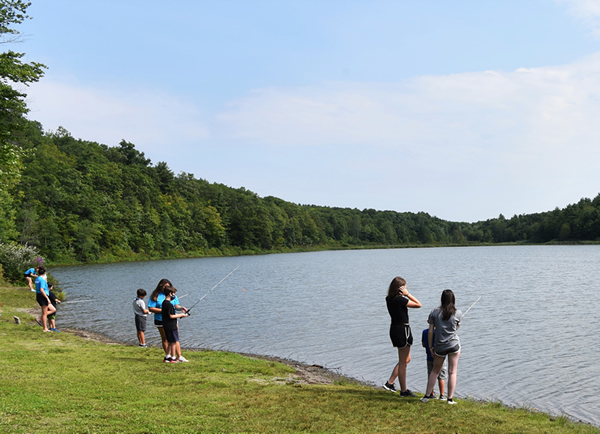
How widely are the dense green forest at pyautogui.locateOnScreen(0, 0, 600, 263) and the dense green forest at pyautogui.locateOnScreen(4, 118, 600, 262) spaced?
8.6 inches

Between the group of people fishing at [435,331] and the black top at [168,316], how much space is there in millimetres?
5349

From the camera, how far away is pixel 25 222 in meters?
60.1

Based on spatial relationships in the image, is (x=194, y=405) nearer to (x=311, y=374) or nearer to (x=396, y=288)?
(x=396, y=288)

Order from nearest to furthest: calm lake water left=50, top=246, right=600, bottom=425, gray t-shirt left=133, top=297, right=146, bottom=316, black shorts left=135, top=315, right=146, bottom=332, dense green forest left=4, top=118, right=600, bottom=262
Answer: calm lake water left=50, top=246, right=600, bottom=425 < gray t-shirt left=133, top=297, right=146, bottom=316 < black shorts left=135, top=315, right=146, bottom=332 < dense green forest left=4, top=118, right=600, bottom=262

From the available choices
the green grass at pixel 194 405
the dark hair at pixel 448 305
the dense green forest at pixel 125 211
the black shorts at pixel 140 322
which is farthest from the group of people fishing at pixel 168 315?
the dense green forest at pixel 125 211

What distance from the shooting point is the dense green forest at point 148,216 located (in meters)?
70.4

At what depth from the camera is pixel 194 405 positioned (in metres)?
7.69

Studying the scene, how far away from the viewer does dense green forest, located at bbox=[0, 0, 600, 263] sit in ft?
104

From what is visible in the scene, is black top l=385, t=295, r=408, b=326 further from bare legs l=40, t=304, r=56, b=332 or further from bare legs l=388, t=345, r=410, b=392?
bare legs l=40, t=304, r=56, b=332

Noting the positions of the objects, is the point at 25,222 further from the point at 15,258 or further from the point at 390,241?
the point at 390,241

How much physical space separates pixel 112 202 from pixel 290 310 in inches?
2744

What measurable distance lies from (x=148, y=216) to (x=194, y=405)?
298 feet

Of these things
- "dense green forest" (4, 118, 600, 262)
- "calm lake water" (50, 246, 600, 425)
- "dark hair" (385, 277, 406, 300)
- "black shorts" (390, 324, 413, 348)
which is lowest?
"calm lake water" (50, 246, 600, 425)

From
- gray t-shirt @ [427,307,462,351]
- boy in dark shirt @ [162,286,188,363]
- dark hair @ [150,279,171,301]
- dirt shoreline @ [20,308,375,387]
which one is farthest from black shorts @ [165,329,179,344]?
gray t-shirt @ [427,307,462,351]
